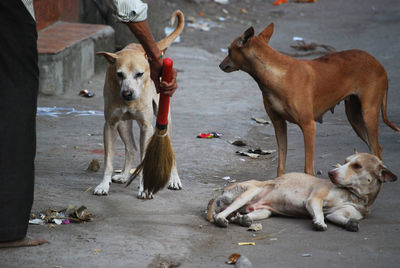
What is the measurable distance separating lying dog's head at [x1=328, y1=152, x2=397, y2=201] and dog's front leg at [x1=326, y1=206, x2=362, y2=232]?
0.14 m

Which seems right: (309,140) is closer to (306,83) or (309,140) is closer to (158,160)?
(306,83)

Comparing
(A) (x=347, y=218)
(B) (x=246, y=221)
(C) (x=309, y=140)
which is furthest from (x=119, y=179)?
(A) (x=347, y=218)

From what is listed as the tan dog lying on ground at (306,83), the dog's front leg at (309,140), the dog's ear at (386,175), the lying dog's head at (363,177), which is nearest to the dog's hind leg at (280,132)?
the tan dog lying on ground at (306,83)

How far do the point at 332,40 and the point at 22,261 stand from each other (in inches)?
463

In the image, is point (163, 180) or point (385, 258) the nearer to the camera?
point (385, 258)

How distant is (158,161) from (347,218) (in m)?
1.37

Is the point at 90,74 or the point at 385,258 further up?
the point at 385,258

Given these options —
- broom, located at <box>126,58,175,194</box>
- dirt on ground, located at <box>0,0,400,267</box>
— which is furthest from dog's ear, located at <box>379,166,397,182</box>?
broom, located at <box>126,58,175,194</box>

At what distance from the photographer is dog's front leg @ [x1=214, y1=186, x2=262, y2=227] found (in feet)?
13.5

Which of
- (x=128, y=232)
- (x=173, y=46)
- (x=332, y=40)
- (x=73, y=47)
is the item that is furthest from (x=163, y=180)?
(x=332, y=40)

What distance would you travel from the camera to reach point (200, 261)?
3.51 m

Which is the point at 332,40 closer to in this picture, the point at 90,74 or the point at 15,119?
the point at 90,74

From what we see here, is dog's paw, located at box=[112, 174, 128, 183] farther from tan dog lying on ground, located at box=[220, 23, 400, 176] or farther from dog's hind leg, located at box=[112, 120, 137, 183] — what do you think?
tan dog lying on ground, located at box=[220, 23, 400, 176]

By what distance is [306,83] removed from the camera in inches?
204
